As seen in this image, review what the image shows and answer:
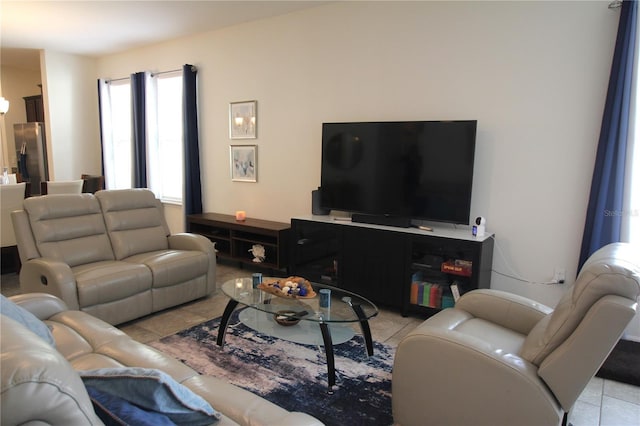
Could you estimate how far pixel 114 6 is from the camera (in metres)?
4.12

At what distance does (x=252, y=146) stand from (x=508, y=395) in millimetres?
3780

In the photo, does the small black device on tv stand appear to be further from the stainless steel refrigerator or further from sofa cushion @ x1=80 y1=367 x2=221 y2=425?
the stainless steel refrigerator

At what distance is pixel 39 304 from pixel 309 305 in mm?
1498

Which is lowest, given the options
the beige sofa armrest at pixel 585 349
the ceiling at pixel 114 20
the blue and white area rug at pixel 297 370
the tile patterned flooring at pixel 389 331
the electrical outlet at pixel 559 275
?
the tile patterned flooring at pixel 389 331

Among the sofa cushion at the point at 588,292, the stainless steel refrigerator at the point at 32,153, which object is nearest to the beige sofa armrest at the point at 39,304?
the sofa cushion at the point at 588,292

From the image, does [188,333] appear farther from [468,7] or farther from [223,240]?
[468,7]

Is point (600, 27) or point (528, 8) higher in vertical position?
point (528, 8)

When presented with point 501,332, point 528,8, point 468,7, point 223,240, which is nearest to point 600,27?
point 528,8

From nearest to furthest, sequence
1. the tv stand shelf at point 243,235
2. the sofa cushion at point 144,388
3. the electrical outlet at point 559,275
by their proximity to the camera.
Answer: the sofa cushion at point 144,388
the electrical outlet at point 559,275
the tv stand shelf at point 243,235

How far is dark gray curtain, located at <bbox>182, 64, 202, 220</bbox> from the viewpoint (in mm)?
5074

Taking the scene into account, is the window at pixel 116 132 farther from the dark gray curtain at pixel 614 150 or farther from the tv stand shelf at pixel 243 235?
the dark gray curtain at pixel 614 150

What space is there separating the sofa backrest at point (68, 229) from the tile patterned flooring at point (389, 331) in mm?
696

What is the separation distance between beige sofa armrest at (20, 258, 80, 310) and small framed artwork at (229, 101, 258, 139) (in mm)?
2472

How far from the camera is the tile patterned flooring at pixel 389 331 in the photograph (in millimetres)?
2137
